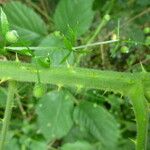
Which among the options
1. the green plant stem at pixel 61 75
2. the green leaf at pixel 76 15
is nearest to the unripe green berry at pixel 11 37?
the green plant stem at pixel 61 75

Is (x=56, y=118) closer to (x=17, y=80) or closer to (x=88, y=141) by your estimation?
→ (x=88, y=141)

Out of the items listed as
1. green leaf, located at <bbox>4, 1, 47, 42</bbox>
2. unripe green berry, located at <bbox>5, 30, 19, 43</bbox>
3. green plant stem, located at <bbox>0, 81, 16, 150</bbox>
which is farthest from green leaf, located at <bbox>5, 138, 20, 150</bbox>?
unripe green berry, located at <bbox>5, 30, 19, 43</bbox>

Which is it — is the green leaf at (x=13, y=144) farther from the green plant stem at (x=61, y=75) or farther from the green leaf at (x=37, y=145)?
the green plant stem at (x=61, y=75)

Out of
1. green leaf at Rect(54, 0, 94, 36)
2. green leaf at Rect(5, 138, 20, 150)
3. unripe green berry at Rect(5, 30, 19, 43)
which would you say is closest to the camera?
unripe green berry at Rect(5, 30, 19, 43)

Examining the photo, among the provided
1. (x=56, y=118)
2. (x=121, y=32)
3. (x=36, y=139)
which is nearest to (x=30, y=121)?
(x=36, y=139)

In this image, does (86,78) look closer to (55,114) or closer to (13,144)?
(55,114)

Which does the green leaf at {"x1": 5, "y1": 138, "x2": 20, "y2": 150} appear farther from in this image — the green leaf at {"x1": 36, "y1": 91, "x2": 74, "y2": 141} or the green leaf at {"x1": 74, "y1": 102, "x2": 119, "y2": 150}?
the green leaf at {"x1": 74, "y1": 102, "x2": 119, "y2": 150}
